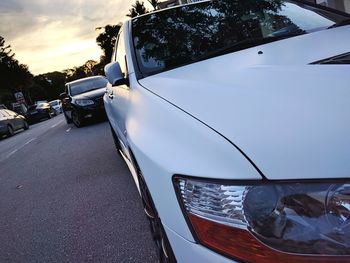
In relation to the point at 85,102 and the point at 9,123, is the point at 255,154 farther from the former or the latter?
the point at 9,123

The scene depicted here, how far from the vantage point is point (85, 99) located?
13523mm

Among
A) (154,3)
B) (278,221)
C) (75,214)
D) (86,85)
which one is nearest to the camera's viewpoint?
(278,221)

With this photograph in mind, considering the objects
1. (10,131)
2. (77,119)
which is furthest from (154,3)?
(77,119)

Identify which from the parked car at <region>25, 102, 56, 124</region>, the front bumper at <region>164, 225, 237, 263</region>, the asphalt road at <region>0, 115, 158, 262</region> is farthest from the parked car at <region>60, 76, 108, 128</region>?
the parked car at <region>25, 102, 56, 124</region>

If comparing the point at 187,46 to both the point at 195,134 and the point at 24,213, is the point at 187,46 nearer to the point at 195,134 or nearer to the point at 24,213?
the point at 195,134

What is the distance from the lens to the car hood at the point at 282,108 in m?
1.31

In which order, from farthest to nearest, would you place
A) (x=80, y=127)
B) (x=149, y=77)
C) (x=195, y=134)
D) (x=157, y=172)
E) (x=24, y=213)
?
1. (x=80, y=127)
2. (x=24, y=213)
3. (x=149, y=77)
4. (x=157, y=172)
5. (x=195, y=134)

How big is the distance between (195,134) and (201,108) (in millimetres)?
204

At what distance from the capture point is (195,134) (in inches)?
65.7

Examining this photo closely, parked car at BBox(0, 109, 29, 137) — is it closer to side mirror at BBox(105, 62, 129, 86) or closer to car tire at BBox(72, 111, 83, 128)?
car tire at BBox(72, 111, 83, 128)

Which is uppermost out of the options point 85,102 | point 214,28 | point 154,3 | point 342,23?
point 154,3

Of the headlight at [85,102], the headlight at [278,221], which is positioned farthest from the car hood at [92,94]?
the headlight at [278,221]

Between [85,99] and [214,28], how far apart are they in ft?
34.9

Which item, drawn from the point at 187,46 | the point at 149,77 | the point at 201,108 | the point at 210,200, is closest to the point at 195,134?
the point at 201,108
